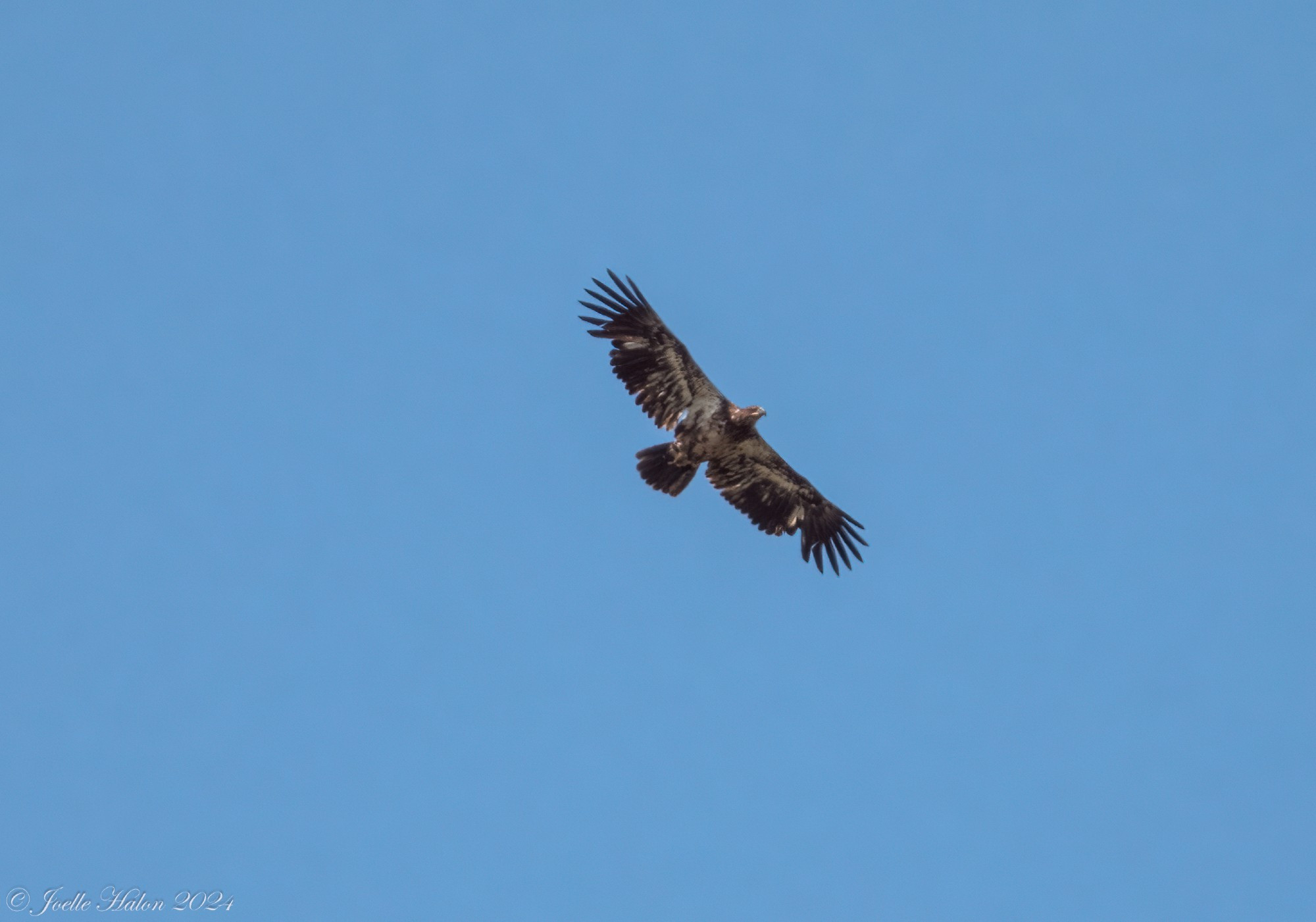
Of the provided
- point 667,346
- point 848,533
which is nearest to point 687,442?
point 667,346

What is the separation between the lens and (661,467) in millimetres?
23359

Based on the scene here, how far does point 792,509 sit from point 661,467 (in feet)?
9.39

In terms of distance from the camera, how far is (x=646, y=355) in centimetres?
2303

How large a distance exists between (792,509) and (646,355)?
12.8ft

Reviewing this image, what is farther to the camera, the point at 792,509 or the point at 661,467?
the point at 792,509

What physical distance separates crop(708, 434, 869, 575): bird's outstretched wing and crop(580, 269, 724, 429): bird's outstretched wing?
1904mm

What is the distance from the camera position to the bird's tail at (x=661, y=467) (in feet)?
76.6

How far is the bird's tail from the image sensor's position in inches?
919

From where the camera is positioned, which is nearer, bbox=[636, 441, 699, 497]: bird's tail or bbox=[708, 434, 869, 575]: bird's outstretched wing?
bbox=[636, 441, 699, 497]: bird's tail

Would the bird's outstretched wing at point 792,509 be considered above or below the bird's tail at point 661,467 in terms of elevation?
above

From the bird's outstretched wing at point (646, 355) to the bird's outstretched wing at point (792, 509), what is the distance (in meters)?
1.90

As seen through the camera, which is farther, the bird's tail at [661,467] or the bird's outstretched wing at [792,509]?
the bird's outstretched wing at [792,509]

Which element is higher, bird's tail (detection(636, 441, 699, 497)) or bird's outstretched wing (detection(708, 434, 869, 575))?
bird's outstretched wing (detection(708, 434, 869, 575))

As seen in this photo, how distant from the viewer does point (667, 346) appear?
2297 cm
